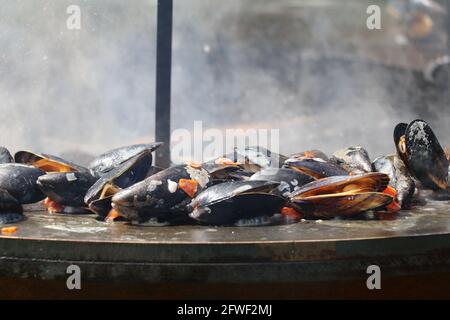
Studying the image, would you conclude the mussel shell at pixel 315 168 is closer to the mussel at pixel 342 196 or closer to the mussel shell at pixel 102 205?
the mussel at pixel 342 196

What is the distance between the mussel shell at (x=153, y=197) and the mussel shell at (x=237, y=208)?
120 millimetres

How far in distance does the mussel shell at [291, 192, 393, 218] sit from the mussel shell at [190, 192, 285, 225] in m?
0.17

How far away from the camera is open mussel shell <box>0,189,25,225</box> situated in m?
2.83

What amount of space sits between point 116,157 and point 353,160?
1614 millimetres

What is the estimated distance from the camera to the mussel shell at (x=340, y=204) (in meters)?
2.82

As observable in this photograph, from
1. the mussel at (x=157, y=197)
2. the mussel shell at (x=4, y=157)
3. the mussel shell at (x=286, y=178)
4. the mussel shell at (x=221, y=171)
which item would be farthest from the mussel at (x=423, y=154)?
the mussel shell at (x=4, y=157)

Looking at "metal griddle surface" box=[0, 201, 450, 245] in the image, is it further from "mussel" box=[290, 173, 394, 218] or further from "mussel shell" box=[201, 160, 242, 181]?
"mussel shell" box=[201, 160, 242, 181]

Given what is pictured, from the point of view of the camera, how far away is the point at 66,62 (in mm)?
14078

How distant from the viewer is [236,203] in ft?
8.84

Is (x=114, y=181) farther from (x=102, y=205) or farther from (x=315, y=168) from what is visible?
(x=315, y=168)

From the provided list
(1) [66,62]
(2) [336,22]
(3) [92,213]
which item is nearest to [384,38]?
(2) [336,22]

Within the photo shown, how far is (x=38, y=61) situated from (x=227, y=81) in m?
6.45

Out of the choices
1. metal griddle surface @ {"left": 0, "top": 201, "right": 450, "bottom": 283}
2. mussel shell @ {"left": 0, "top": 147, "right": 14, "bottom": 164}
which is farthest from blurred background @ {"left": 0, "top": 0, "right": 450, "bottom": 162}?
metal griddle surface @ {"left": 0, "top": 201, "right": 450, "bottom": 283}

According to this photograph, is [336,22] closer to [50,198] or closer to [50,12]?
[50,12]
